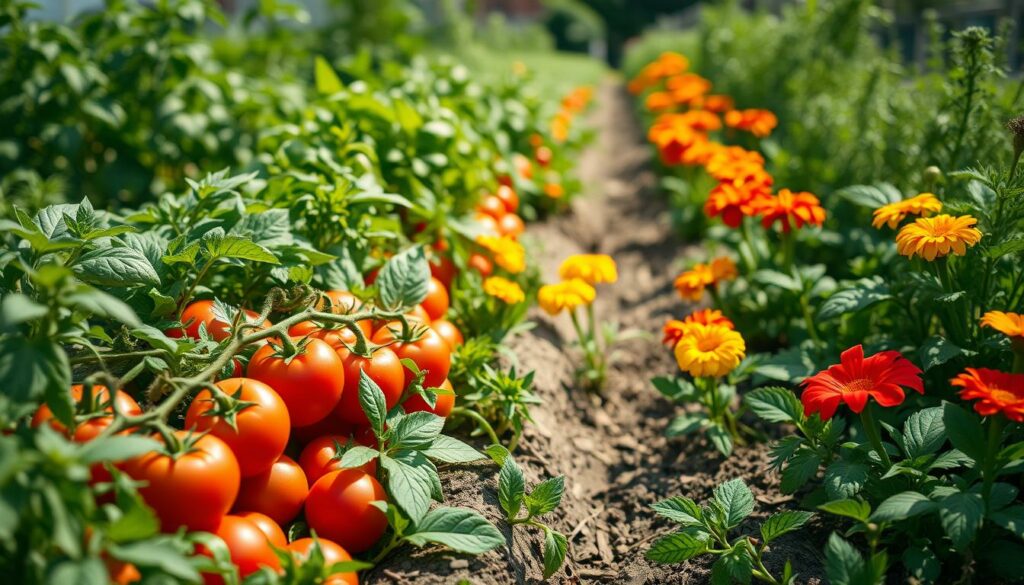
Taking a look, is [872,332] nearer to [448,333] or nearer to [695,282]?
[695,282]

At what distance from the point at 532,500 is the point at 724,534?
46 cm

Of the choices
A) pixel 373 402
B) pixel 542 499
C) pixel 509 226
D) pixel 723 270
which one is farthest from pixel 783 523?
pixel 509 226

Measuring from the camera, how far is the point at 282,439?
1686 mm

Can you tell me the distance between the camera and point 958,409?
173cm

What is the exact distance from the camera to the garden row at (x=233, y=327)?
1.36 metres

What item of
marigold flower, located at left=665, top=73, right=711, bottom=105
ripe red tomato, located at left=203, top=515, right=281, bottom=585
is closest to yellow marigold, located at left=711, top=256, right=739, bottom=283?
ripe red tomato, located at left=203, top=515, right=281, bottom=585

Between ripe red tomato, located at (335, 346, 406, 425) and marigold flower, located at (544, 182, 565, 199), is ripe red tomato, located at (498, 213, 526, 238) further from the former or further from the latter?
ripe red tomato, located at (335, 346, 406, 425)

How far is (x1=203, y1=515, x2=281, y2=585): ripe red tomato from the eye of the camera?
1542 mm

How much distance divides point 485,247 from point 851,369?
150 centimetres

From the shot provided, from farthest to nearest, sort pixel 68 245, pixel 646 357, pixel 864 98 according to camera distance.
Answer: pixel 864 98
pixel 646 357
pixel 68 245

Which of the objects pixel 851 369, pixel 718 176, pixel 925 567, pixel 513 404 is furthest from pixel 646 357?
pixel 925 567

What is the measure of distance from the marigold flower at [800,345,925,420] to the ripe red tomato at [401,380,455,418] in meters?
0.88

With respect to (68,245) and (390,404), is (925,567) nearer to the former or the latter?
(390,404)

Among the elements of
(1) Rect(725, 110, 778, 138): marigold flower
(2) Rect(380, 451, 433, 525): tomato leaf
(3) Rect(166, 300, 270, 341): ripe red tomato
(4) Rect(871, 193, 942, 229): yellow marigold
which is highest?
(4) Rect(871, 193, 942, 229): yellow marigold
